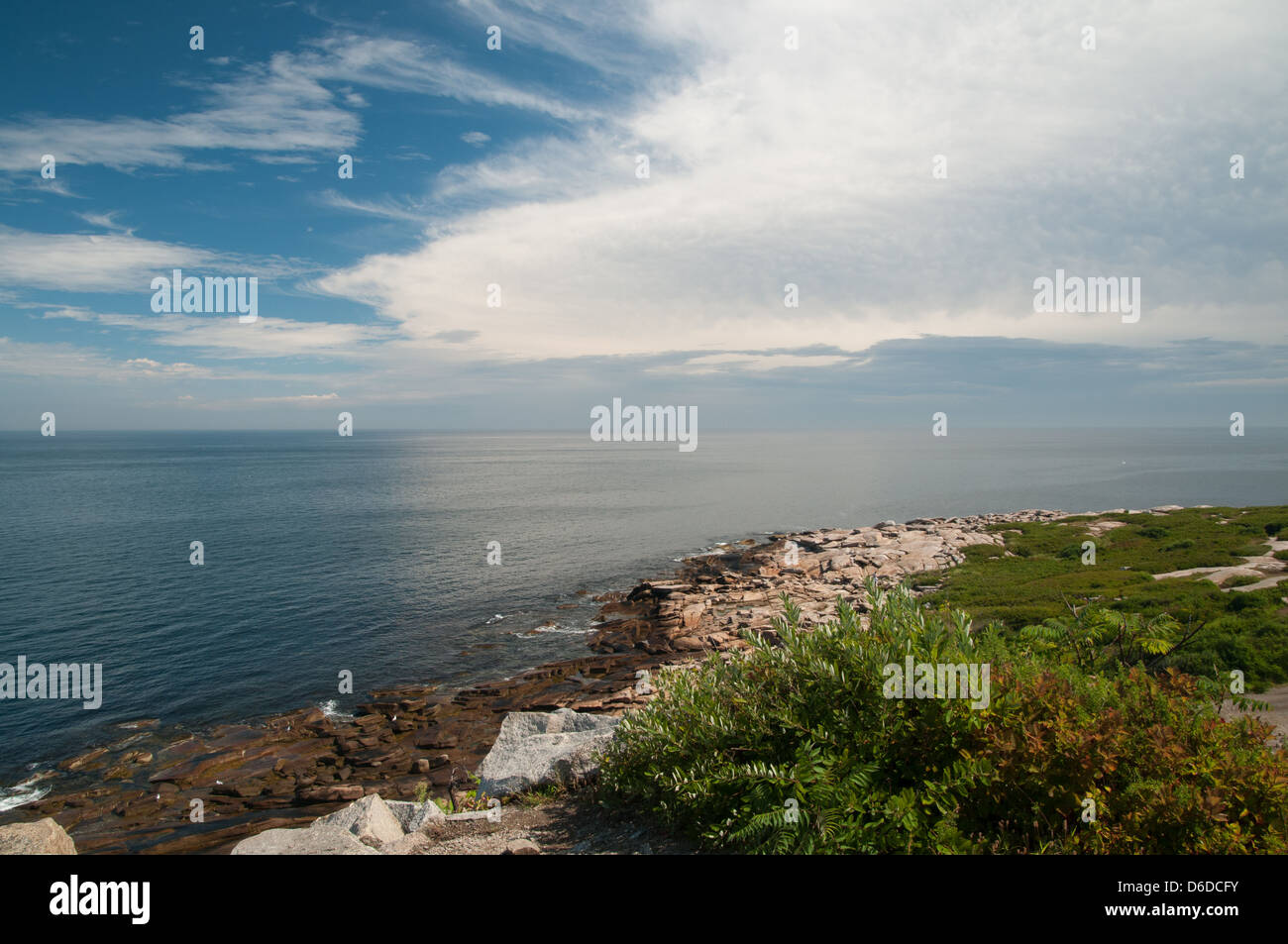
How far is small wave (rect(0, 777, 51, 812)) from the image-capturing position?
21766 millimetres

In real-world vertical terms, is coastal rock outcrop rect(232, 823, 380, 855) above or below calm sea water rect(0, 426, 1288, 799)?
above

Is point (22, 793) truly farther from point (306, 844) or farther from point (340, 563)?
point (340, 563)

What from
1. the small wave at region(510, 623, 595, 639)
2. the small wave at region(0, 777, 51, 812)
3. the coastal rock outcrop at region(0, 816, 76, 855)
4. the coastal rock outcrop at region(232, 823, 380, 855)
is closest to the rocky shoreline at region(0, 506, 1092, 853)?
the small wave at region(0, 777, 51, 812)

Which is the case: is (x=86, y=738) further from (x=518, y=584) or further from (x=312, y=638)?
(x=518, y=584)

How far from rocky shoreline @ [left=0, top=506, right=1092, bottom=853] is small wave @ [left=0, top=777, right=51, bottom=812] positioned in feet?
1.49

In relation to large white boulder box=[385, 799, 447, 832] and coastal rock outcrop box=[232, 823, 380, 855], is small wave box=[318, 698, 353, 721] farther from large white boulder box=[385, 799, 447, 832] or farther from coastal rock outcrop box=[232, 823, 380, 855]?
coastal rock outcrop box=[232, 823, 380, 855]

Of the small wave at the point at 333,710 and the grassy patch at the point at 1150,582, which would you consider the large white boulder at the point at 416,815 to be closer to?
the grassy patch at the point at 1150,582

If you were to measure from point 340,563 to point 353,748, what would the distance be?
35.2m

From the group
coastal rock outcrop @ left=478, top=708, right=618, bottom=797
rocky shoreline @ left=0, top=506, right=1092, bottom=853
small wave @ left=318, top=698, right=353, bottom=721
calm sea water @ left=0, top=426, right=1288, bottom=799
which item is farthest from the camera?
calm sea water @ left=0, top=426, right=1288, bottom=799

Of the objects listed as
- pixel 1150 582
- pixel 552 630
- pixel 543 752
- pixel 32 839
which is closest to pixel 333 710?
pixel 552 630

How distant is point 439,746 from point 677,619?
17778mm

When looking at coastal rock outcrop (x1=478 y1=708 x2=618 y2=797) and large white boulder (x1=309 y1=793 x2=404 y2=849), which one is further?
coastal rock outcrop (x1=478 y1=708 x2=618 y2=797)

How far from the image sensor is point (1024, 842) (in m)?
6.42

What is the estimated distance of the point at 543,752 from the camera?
41.1 ft
